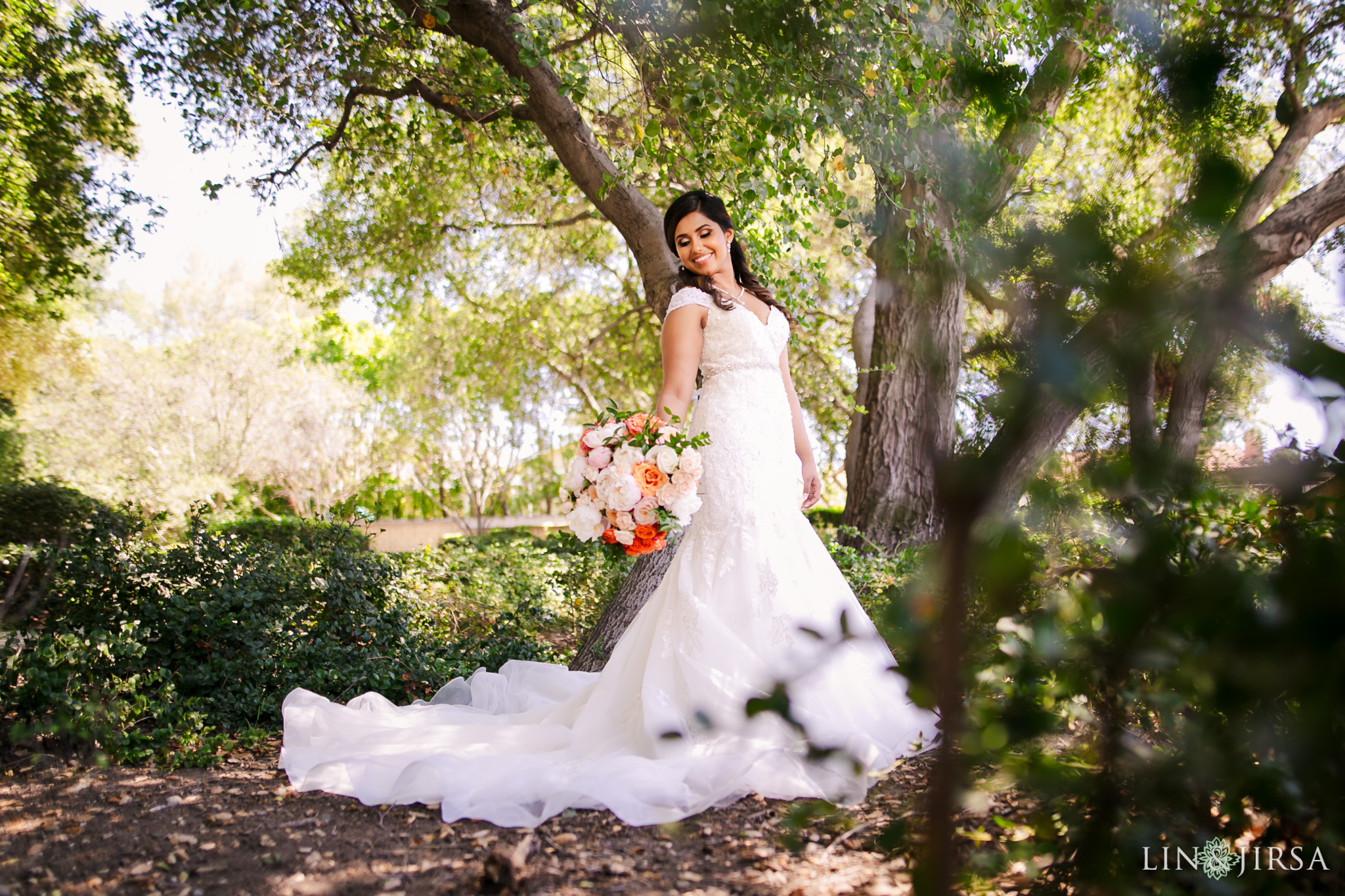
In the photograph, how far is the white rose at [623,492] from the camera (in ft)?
9.57

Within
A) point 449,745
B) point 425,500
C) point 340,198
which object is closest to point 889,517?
point 449,745

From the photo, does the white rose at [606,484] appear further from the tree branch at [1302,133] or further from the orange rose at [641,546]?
the tree branch at [1302,133]

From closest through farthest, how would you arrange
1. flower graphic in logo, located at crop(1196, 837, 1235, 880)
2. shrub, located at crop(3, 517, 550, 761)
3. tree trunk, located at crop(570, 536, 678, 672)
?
flower graphic in logo, located at crop(1196, 837, 1235, 880) → shrub, located at crop(3, 517, 550, 761) → tree trunk, located at crop(570, 536, 678, 672)

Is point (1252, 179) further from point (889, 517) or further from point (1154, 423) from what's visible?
point (889, 517)

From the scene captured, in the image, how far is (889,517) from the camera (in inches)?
279

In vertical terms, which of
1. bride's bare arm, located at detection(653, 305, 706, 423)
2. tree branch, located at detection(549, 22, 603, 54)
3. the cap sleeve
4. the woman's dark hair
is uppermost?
tree branch, located at detection(549, 22, 603, 54)

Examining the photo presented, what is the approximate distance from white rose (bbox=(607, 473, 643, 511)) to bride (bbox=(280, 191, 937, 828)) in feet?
1.74

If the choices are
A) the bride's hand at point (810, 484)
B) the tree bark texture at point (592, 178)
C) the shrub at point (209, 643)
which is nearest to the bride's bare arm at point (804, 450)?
the bride's hand at point (810, 484)

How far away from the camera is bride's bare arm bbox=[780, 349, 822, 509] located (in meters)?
4.04

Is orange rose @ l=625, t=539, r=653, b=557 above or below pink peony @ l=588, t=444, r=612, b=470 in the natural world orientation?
below

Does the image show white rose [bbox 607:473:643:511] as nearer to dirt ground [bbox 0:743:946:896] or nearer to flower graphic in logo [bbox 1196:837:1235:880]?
dirt ground [bbox 0:743:946:896]

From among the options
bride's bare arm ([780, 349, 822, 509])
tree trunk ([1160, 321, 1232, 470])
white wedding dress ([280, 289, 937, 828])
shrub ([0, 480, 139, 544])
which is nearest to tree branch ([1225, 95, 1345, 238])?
bride's bare arm ([780, 349, 822, 509])

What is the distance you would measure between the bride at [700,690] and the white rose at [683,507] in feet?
1.40

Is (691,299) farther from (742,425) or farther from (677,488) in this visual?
(677,488)
